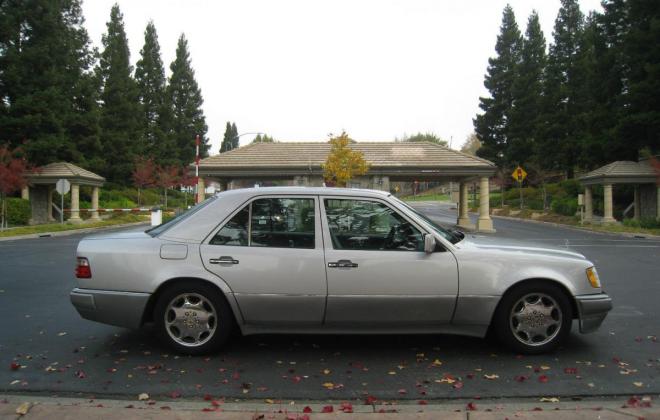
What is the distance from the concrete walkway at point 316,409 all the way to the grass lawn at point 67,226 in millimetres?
21090

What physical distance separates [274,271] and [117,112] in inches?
1785

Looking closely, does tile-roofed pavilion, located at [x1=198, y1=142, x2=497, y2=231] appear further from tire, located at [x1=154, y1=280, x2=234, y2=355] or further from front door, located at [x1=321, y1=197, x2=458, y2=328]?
tire, located at [x1=154, y1=280, x2=234, y2=355]

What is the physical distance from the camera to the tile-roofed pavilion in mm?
27047

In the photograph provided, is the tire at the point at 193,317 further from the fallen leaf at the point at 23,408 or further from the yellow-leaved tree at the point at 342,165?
the yellow-leaved tree at the point at 342,165

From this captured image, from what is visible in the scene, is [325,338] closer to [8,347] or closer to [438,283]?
[438,283]

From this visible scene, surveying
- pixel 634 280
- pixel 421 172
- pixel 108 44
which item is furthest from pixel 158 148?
pixel 634 280

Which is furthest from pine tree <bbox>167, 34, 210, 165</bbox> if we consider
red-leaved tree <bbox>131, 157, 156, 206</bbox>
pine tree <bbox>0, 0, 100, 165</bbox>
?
pine tree <bbox>0, 0, 100, 165</bbox>

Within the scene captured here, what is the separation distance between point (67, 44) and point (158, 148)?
20771 millimetres

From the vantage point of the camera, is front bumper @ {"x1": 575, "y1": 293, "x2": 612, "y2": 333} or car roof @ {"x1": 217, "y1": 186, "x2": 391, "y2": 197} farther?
car roof @ {"x1": 217, "y1": 186, "x2": 391, "y2": 197}

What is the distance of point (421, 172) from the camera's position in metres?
27.1

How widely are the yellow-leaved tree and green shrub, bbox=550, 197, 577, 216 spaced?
50.2 ft

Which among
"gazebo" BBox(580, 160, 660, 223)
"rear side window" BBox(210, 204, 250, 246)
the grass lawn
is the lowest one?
the grass lawn

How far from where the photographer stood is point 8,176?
78.0 ft

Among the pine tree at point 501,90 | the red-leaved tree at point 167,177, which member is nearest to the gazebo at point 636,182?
the pine tree at point 501,90
